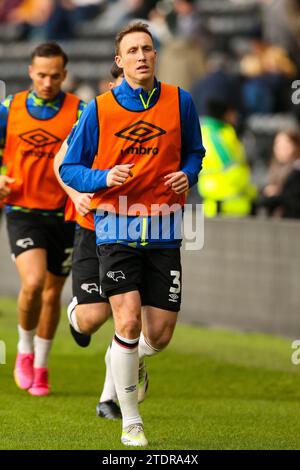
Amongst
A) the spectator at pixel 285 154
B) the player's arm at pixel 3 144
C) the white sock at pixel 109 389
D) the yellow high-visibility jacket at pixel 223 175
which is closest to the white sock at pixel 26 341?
the player's arm at pixel 3 144

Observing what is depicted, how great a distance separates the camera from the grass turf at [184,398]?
774cm

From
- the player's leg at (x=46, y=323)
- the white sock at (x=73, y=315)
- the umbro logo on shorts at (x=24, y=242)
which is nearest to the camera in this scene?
the white sock at (x=73, y=315)

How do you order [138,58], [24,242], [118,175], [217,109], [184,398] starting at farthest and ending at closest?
[217,109], [184,398], [24,242], [138,58], [118,175]

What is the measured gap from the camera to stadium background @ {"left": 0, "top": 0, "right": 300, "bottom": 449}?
30.3ft

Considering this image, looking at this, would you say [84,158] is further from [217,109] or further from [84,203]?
[217,109]

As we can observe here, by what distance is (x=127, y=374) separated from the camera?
7453 mm

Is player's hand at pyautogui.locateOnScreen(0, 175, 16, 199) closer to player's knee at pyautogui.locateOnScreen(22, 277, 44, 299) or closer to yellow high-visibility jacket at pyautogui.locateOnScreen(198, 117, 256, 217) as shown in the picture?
player's knee at pyautogui.locateOnScreen(22, 277, 44, 299)

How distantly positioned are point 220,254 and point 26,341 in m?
4.49

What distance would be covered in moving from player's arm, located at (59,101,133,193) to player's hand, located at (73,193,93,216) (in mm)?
317

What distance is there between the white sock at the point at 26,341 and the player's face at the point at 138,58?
2834 millimetres

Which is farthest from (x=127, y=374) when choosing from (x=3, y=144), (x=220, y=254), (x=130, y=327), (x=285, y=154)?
(x=285, y=154)

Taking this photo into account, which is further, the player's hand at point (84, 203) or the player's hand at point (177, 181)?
the player's hand at point (84, 203)

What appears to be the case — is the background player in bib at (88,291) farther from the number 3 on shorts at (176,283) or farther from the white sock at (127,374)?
the white sock at (127,374)

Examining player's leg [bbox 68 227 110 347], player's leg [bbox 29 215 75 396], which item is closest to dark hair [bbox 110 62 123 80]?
player's leg [bbox 68 227 110 347]
